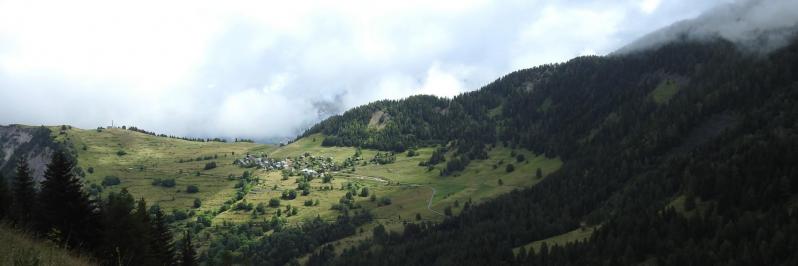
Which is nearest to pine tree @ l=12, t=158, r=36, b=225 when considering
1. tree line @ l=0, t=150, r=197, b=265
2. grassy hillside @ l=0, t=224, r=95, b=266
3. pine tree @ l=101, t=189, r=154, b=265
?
tree line @ l=0, t=150, r=197, b=265

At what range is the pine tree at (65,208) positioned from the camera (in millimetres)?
49562

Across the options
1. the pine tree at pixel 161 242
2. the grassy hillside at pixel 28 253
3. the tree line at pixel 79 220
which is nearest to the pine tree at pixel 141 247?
the tree line at pixel 79 220

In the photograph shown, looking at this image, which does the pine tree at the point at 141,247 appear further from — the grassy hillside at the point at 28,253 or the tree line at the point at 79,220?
the grassy hillside at the point at 28,253

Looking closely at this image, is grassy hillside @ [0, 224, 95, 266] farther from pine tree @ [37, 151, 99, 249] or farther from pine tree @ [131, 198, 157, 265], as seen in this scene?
pine tree @ [131, 198, 157, 265]

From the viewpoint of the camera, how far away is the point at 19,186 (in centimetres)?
6762

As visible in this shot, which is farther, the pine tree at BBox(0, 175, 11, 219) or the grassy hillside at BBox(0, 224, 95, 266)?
the pine tree at BBox(0, 175, 11, 219)

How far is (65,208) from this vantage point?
50.2 m

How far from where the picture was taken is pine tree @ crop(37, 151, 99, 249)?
49.6 m

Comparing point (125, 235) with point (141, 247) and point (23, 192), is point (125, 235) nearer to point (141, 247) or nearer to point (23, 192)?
point (141, 247)

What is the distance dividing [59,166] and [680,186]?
18116 cm

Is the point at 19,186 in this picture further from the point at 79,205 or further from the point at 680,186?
the point at 680,186

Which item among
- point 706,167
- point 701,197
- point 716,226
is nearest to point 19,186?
point 716,226

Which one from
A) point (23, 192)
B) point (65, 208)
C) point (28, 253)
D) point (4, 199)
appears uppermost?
point (23, 192)

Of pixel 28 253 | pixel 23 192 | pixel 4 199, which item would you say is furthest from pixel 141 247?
pixel 28 253
